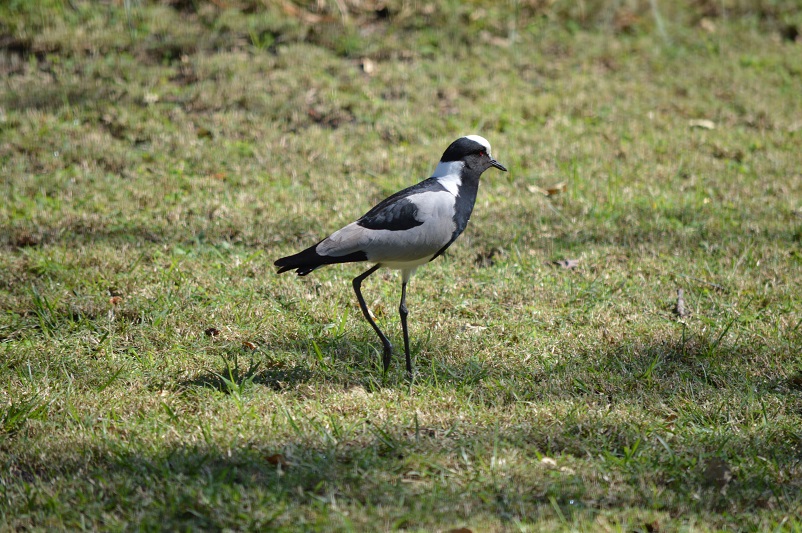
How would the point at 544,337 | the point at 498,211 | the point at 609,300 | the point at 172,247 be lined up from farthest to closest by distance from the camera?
the point at 498,211 < the point at 172,247 < the point at 609,300 < the point at 544,337

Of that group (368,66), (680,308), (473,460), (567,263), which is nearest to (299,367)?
(473,460)

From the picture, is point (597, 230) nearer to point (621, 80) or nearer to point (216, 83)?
point (621, 80)

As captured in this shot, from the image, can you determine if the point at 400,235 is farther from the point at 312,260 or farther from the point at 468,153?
the point at 468,153

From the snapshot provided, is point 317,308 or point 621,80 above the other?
point 621,80

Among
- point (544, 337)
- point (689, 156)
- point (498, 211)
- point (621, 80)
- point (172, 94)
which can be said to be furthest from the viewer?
point (621, 80)

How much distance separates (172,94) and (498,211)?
11.2 ft

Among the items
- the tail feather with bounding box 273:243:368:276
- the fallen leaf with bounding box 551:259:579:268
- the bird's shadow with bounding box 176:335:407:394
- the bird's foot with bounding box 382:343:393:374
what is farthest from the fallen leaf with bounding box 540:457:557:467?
the fallen leaf with bounding box 551:259:579:268

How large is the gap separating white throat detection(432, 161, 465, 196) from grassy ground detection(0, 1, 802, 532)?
0.84m

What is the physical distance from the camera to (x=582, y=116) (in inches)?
317

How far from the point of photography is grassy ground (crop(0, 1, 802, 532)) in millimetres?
3406

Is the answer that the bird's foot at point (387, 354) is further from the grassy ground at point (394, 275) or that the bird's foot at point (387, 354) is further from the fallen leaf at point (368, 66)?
the fallen leaf at point (368, 66)

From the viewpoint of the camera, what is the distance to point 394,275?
5.65m

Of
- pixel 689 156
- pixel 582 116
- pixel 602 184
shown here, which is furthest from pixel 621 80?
pixel 602 184

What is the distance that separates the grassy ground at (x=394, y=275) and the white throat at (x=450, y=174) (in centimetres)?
84
